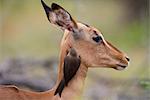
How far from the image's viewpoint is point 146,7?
15844 millimetres

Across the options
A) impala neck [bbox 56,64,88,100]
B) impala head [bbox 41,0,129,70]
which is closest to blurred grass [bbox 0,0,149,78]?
impala head [bbox 41,0,129,70]

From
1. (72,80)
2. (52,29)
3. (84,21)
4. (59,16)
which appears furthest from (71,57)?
(52,29)

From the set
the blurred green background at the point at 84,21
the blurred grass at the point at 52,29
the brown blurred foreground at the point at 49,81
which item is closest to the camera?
the brown blurred foreground at the point at 49,81

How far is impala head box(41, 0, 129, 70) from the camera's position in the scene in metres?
6.47

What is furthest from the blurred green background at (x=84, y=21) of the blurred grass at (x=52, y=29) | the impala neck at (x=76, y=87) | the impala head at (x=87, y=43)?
the impala neck at (x=76, y=87)

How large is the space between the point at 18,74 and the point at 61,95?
12.2ft

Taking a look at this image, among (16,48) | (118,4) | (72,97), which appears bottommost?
(118,4)

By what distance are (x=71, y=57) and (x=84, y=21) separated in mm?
7112

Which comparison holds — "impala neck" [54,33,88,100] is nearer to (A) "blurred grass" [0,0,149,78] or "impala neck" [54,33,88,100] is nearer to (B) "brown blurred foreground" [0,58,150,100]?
(B) "brown blurred foreground" [0,58,150,100]

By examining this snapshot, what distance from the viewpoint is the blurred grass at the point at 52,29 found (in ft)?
43.5

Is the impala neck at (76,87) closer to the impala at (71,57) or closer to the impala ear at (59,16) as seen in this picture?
the impala at (71,57)

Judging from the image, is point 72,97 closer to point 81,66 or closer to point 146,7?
point 81,66

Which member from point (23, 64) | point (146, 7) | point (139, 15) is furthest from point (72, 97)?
point (139, 15)

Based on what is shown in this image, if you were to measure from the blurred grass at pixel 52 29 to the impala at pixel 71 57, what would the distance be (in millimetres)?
5340
